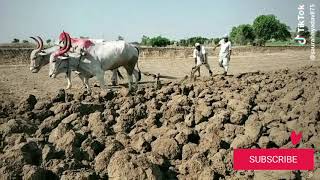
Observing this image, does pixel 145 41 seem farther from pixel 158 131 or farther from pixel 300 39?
pixel 158 131

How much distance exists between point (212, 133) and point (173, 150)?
2.03 ft

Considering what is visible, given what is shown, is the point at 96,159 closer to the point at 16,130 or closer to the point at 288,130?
the point at 16,130

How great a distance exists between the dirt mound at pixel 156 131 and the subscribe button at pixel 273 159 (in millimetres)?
84

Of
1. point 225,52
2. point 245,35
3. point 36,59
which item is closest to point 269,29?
point 245,35

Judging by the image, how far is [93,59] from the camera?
9.14 metres

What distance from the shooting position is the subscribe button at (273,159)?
3824 millimetres

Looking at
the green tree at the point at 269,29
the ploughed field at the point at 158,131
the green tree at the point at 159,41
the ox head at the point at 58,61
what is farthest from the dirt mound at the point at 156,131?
the green tree at the point at 269,29

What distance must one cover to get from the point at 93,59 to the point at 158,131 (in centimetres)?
488

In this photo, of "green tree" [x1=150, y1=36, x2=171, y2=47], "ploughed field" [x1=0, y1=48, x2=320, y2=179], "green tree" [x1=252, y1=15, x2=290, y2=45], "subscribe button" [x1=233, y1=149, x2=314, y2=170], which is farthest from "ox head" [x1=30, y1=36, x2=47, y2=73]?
"green tree" [x1=252, y1=15, x2=290, y2=45]

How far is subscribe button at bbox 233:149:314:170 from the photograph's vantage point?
382 centimetres

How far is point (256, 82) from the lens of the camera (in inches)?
312

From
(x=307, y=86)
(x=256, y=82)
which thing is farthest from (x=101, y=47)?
(x=307, y=86)

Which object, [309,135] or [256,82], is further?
[256,82]

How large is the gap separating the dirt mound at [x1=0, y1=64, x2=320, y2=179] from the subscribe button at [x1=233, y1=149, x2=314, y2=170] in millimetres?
84
